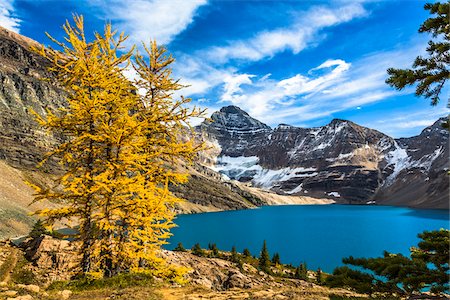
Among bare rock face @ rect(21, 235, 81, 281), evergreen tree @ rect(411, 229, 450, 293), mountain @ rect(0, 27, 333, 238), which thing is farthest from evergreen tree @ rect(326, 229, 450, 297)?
mountain @ rect(0, 27, 333, 238)

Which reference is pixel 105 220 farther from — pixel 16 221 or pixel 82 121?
pixel 16 221

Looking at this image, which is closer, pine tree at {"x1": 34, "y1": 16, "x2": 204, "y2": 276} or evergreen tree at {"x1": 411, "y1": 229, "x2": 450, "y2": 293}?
evergreen tree at {"x1": 411, "y1": 229, "x2": 450, "y2": 293}

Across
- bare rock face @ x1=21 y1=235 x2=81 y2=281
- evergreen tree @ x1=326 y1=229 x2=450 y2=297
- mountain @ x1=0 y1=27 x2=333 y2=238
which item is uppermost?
mountain @ x1=0 y1=27 x2=333 y2=238

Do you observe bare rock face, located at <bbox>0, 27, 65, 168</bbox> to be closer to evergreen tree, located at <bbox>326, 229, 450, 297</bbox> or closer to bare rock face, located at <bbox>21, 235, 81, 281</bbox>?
bare rock face, located at <bbox>21, 235, 81, 281</bbox>

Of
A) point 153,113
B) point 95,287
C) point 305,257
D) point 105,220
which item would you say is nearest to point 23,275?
point 95,287

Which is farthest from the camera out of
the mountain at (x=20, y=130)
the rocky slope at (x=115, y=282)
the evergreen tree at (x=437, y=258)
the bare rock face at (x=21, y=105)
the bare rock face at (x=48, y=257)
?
the bare rock face at (x=21, y=105)

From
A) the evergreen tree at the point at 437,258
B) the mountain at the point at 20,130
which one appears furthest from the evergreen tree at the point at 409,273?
the mountain at the point at 20,130

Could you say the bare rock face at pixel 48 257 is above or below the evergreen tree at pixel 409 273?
below

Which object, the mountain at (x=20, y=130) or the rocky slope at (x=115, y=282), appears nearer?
the rocky slope at (x=115, y=282)

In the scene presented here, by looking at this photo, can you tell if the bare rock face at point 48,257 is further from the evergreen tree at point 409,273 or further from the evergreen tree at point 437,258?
the evergreen tree at point 437,258

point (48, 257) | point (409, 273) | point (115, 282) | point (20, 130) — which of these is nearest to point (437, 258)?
point (409, 273)

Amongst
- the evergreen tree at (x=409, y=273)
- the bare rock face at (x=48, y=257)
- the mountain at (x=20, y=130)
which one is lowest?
the bare rock face at (x=48, y=257)

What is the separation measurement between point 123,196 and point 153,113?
554 centimetres

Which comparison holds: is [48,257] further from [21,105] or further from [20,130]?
[21,105]
